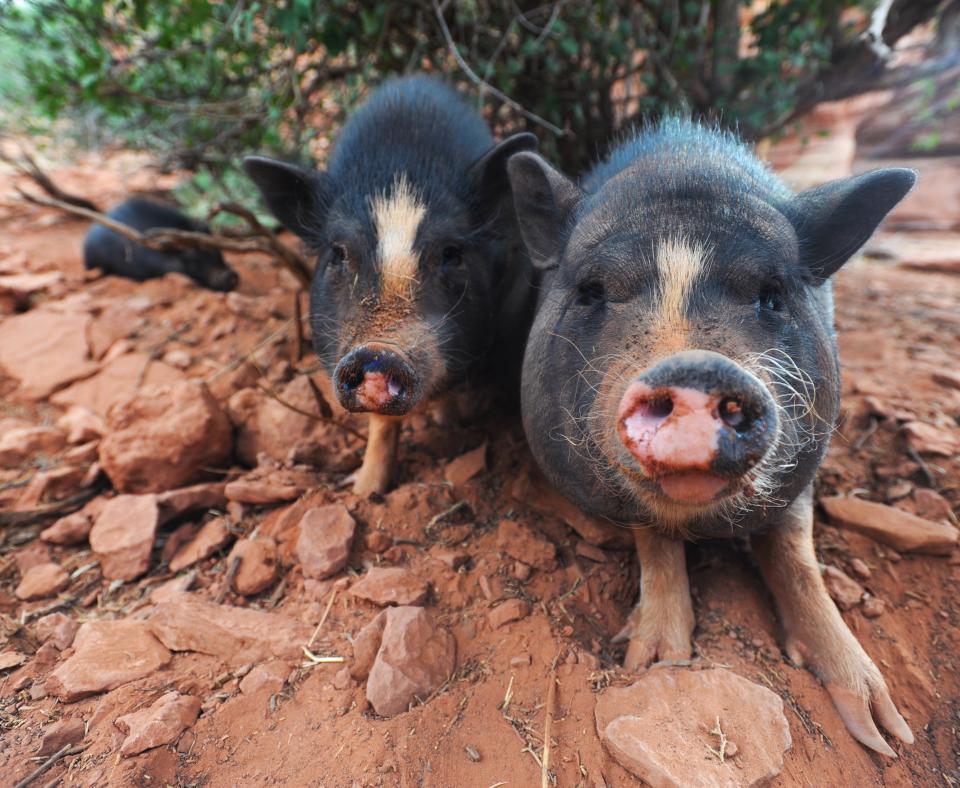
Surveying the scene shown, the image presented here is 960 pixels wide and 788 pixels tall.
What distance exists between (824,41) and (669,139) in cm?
341

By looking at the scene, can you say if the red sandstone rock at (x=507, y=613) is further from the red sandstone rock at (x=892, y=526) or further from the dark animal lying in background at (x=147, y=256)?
the dark animal lying in background at (x=147, y=256)

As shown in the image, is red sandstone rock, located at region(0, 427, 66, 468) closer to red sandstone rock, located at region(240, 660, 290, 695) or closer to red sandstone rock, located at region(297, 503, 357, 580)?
red sandstone rock, located at region(297, 503, 357, 580)

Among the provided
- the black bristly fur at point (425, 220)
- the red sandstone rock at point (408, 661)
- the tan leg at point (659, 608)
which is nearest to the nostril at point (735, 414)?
the tan leg at point (659, 608)

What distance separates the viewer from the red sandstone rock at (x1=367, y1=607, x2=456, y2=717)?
6.43 ft

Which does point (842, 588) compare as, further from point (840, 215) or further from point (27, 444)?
point (27, 444)

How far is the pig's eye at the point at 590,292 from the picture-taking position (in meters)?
2.09

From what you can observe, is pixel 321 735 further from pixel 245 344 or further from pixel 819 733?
pixel 245 344

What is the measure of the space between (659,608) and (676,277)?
3.90ft

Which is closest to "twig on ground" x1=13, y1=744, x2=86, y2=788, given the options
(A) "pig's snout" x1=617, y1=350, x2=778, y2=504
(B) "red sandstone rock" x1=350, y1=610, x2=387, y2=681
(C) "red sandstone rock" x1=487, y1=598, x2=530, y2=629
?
(B) "red sandstone rock" x1=350, y1=610, x2=387, y2=681

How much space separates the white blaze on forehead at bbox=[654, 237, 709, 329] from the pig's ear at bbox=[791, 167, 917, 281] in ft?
1.73

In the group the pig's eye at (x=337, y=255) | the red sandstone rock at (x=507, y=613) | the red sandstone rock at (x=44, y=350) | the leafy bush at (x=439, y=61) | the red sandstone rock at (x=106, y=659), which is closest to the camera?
the red sandstone rock at (x=106, y=659)

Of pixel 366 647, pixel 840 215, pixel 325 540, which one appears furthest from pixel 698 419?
pixel 325 540

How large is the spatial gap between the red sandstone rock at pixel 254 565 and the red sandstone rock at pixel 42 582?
0.70 metres

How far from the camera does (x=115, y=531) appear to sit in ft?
9.28
